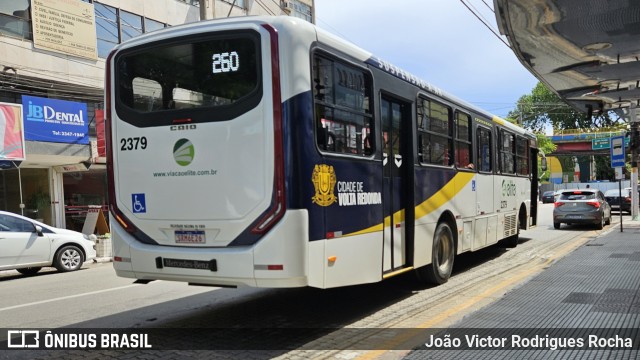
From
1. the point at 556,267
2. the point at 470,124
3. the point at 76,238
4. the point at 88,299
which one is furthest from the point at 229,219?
the point at 76,238

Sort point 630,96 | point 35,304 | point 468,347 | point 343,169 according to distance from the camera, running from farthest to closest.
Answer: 1. point 630,96
2. point 35,304
3. point 343,169
4. point 468,347

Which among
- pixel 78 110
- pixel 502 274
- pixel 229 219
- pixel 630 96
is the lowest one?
pixel 502 274

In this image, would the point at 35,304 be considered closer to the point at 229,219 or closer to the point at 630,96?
the point at 229,219

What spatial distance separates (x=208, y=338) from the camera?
5.51 m

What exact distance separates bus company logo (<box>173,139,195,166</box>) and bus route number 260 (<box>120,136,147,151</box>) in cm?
44

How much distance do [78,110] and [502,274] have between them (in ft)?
48.8

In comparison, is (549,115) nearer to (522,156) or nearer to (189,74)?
(522,156)

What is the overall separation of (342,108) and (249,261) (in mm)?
1924

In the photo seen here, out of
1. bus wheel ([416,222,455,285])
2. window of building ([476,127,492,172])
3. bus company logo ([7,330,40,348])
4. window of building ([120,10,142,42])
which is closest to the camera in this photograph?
bus company logo ([7,330,40,348])

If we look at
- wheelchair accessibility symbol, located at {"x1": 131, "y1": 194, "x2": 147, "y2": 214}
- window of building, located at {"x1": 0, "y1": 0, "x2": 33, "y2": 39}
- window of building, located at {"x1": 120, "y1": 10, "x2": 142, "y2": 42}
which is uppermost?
window of building, located at {"x1": 120, "y1": 10, "x2": 142, "y2": 42}

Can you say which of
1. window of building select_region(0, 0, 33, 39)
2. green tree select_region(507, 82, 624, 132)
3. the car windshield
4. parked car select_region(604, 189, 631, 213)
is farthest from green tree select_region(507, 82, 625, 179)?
window of building select_region(0, 0, 33, 39)

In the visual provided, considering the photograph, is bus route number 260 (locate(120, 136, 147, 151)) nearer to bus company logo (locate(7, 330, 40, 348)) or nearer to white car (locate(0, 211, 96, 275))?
bus company logo (locate(7, 330, 40, 348))

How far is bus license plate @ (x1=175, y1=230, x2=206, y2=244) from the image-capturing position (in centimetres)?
517

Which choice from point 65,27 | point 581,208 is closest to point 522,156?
point 581,208
